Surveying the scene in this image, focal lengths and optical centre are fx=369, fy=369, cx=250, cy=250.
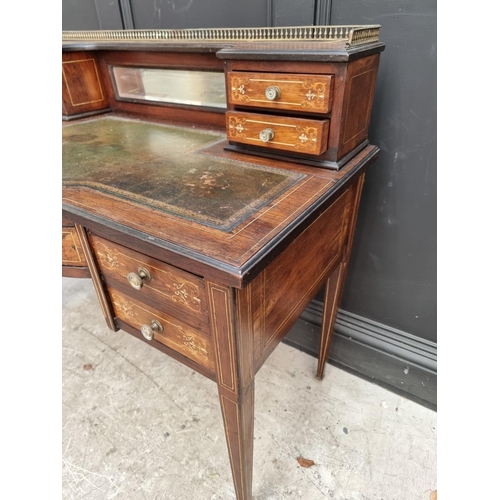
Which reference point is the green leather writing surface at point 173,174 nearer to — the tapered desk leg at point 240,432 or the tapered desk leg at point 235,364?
the tapered desk leg at point 235,364

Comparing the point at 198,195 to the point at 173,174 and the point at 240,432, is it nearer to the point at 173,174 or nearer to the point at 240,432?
the point at 173,174

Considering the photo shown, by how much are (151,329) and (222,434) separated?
2.26 feet

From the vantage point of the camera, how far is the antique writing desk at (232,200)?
0.68 meters

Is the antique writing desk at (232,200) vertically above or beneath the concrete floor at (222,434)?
above

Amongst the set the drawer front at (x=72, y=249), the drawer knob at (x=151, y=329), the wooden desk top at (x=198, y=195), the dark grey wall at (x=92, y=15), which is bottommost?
the drawer knob at (x=151, y=329)

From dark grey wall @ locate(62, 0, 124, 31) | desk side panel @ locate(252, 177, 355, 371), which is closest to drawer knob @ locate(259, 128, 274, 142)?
desk side panel @ locate(252, 177, 355, 371)

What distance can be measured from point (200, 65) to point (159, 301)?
2.47 ft

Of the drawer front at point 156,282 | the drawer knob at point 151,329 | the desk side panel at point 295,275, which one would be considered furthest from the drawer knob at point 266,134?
the drawer knob at point 151,329

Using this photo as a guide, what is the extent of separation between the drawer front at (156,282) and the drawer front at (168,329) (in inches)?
1.0

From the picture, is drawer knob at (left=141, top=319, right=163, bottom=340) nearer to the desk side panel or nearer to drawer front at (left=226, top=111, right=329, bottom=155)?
the desk side panel

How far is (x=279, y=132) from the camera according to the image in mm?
911

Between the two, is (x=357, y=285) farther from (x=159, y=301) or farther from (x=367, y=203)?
(x=159, y=301)

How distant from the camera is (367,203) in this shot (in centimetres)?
130

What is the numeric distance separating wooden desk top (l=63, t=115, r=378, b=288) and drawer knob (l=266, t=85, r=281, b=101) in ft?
0.51
